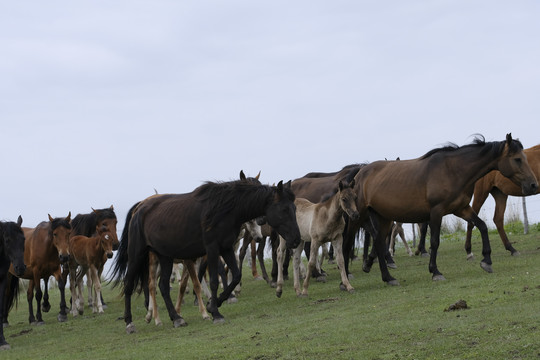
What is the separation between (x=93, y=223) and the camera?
1828 centimetres

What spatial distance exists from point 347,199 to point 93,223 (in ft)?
23.8

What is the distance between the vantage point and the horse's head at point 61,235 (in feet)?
52.1

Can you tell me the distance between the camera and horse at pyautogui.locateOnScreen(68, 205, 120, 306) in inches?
663

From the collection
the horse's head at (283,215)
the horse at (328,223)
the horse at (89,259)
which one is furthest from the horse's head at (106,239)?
the horse's head at (283,215)

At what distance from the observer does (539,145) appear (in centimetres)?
1722

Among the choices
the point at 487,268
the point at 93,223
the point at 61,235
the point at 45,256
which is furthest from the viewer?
the point at 93,223

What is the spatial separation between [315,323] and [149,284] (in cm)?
386

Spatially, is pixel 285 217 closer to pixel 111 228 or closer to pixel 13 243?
pixel 13 243

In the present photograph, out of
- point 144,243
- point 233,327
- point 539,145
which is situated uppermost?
point 539,145

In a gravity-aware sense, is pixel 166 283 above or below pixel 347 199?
below

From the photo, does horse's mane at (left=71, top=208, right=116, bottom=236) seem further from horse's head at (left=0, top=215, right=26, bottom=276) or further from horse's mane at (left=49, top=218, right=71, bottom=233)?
horse's head at (left=0, top=215, right=26, bottom=276)

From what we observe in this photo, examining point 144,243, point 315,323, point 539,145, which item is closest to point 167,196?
point 144,243

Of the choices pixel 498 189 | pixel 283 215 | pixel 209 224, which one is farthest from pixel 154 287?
pixel 498 189

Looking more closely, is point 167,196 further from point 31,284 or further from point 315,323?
point 31,284
